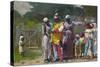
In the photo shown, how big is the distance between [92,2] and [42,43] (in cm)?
70

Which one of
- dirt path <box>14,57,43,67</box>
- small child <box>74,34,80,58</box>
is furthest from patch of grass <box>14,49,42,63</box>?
small child <box>74,34,80,58</box>

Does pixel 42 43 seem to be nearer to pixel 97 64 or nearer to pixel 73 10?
pixel 73 10

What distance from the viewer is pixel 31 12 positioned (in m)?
1.87

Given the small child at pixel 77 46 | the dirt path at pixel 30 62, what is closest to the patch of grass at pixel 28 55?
the dirt path at pixel 30 62

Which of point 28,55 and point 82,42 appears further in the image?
point 82,42

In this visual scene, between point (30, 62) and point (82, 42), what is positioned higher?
point (82, 42)

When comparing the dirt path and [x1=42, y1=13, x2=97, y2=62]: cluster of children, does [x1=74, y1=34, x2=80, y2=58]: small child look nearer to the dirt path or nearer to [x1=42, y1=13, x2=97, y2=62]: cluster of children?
[x1=42, y1=13, x2=97, y2=62]: cluster of children

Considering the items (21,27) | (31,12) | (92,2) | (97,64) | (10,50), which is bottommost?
(97,64)

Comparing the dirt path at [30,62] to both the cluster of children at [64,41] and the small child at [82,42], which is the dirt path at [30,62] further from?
the small child at [82,42]


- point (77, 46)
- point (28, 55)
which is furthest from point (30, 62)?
point (77, 46)

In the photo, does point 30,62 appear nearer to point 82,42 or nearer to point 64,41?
point 64,41

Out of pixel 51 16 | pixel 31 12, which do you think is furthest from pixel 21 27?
pixel 51 16

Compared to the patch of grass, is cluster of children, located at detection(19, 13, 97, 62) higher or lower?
higher

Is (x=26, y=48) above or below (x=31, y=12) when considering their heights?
below
